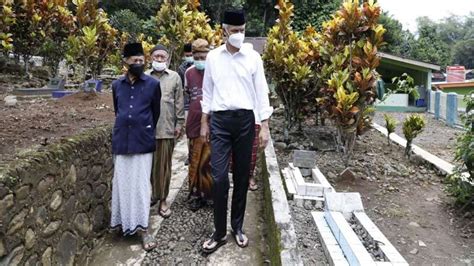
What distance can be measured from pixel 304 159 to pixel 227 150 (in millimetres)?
3653

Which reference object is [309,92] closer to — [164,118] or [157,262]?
[164,118]

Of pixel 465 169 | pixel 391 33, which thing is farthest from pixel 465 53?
pixel 465 169

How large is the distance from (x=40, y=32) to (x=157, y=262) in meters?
7.84

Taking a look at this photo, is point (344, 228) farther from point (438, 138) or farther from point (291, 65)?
point (438, 138)

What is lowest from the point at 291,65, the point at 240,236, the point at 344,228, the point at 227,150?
the point at 344,228

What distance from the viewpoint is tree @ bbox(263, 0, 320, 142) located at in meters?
8.58

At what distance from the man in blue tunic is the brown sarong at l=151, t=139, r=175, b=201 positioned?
44 cm

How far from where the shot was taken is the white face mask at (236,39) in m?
3.14

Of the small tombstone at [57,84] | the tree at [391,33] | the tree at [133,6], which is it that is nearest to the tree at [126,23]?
the tree at [133,6]

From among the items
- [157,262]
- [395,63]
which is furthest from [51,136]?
[395,63]

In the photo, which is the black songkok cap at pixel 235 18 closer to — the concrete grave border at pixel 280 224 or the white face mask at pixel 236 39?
the white face mask at pixel 236 39

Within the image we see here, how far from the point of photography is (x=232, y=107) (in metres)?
3.20

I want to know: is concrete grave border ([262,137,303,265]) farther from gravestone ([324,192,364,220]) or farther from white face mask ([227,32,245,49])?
white face mask ([227,32,245,49])

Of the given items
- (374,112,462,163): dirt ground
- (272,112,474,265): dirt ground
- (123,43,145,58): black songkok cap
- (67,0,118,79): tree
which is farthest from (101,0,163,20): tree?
(123,43,145,58): black songkok cap
